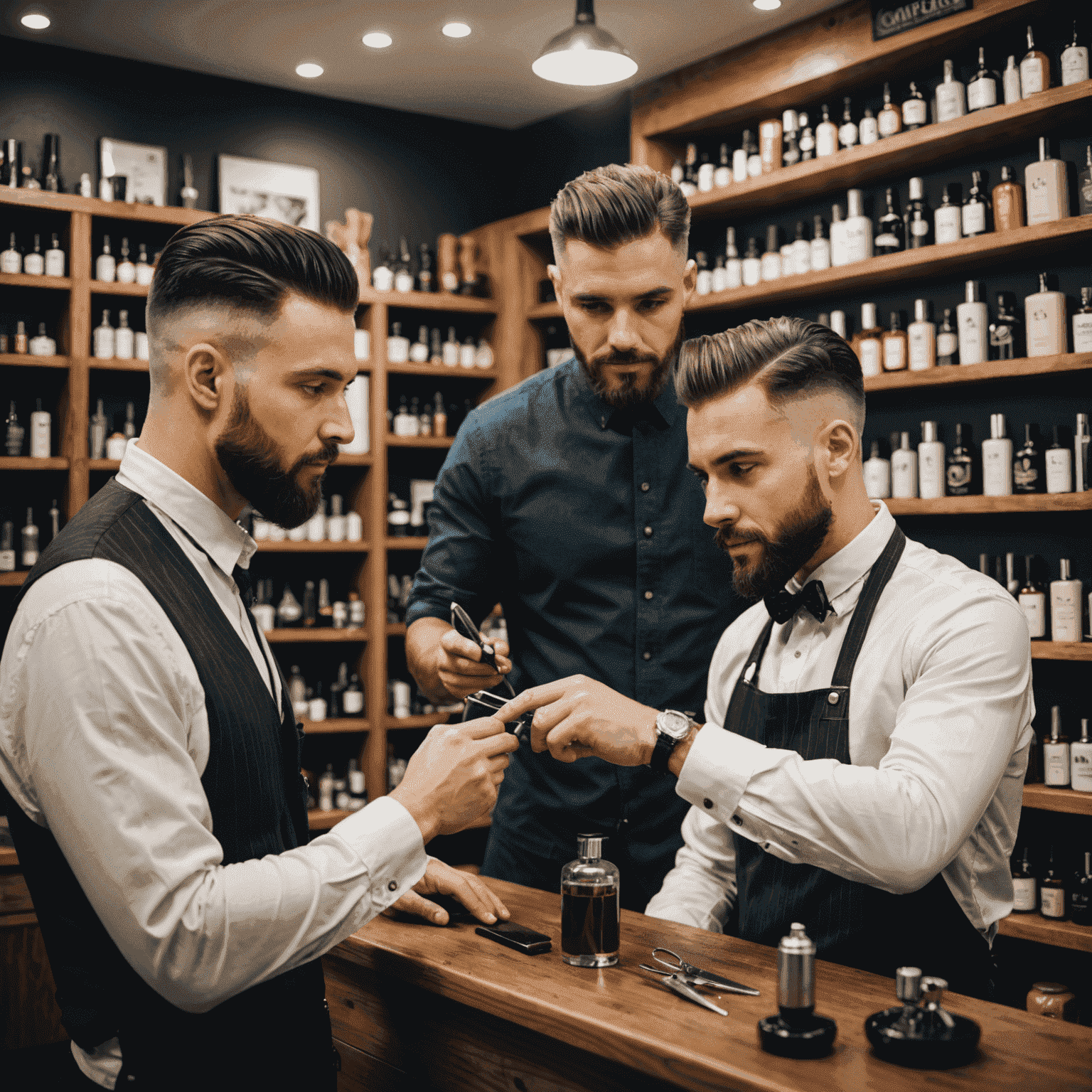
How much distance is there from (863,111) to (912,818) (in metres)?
3.59

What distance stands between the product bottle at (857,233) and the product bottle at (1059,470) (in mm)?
1040

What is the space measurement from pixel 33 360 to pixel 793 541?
3.76 metres

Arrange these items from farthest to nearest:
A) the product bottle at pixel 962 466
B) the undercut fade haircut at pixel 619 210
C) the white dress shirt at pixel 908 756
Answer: the product bottle at pixel 962 466 < the undercut fade haircut at pixel 619 210 < the white dress shirt at pixel 908 756

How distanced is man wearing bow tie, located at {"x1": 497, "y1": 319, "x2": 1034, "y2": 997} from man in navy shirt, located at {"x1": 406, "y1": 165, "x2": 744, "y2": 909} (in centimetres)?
19

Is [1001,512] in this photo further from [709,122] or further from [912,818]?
[912,818]

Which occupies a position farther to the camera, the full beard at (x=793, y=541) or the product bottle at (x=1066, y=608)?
the product bottle at (x=1066, y=608)

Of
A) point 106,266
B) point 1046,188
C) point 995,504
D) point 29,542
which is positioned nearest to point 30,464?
point 29,542

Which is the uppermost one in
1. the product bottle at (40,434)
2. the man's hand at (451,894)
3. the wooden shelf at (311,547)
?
the product bottle at (40,434)

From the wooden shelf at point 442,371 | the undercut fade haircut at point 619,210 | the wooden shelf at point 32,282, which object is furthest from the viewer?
the wooden shelf at point 442,371

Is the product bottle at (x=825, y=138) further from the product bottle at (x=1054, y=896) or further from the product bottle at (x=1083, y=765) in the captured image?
the product bottle at (x=1054, y=896)

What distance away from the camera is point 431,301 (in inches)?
217

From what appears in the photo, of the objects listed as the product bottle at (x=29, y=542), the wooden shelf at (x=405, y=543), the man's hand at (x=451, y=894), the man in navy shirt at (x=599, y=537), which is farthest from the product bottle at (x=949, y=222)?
the product bottle at (x=29, y=542)

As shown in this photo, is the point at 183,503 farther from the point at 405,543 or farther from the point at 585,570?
the point at 405,543

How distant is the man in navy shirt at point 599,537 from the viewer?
220 cm
